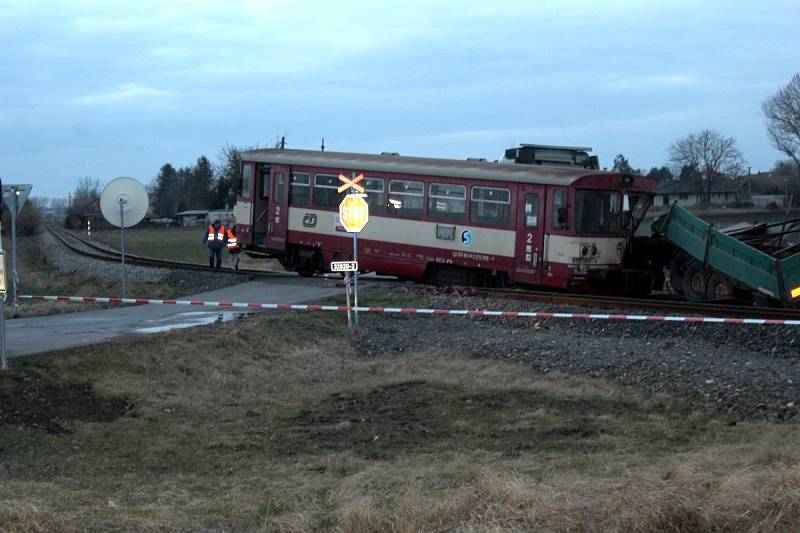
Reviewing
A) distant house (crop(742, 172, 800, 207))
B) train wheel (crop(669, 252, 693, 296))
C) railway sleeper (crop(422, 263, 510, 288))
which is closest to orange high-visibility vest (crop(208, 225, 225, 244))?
railway sleeper (crop(422, 263, 510, 288))

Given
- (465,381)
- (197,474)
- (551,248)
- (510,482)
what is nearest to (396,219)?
(551,248)

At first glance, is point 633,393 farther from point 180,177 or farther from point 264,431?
point 180,177

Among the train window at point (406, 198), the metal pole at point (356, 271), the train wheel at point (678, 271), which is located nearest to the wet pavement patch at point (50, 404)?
the metal pole at point (356, 271)

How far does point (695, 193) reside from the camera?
85.6 meters

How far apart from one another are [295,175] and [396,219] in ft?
10.5

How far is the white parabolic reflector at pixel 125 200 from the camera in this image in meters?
19.3

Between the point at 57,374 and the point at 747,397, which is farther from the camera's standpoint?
the point at 57,374

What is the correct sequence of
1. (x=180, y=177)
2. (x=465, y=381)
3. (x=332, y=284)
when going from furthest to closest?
(x=180, y=177), (x=332, y=284), (x=465, y=381)

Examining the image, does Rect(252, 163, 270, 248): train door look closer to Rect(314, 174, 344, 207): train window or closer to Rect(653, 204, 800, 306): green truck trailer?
Rect(314, 174, 344, 207): train window

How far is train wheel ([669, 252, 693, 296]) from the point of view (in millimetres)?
Answer: 19891

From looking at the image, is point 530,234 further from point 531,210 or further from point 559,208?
point 559,208

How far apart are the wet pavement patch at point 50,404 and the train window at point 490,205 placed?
11.1 metres

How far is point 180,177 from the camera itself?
133 meters

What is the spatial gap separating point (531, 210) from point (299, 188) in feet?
21.0
